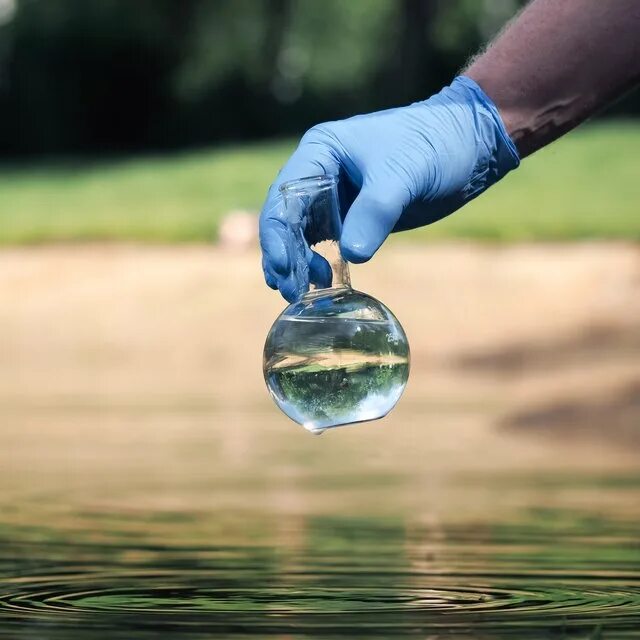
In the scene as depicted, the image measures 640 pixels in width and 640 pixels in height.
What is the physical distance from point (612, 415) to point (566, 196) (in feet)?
25.8

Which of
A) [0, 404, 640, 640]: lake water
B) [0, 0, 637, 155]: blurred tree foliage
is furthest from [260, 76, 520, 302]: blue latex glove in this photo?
[0, 0, 637, 155]: blurred tree foliage

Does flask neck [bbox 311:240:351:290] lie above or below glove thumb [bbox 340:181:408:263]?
below

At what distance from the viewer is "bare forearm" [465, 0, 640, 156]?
337 centimetres

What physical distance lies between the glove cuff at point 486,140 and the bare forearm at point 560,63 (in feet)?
0.10

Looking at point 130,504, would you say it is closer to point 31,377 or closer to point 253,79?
point 31,377

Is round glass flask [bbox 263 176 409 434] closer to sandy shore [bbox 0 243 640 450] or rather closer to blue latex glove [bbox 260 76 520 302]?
blue latex glove [bbox 260 76 520 302]

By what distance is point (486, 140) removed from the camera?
367 centimetres

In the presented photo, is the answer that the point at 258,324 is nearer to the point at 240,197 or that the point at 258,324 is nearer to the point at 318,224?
the point at 240,197

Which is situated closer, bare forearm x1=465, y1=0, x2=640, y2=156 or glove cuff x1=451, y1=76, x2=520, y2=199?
bare forearm x1=465, y1=0, x2=640, y2=156

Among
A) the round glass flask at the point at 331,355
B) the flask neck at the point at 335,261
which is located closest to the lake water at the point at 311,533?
the round glass flask at the point at 331,355

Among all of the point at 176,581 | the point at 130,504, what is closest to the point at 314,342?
the point at 176,581

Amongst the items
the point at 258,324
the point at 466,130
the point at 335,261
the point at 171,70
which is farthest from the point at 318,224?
the point at 171,70

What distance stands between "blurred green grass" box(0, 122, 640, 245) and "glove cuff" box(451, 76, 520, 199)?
10.7 m

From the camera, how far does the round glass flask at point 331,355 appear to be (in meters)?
3.21
